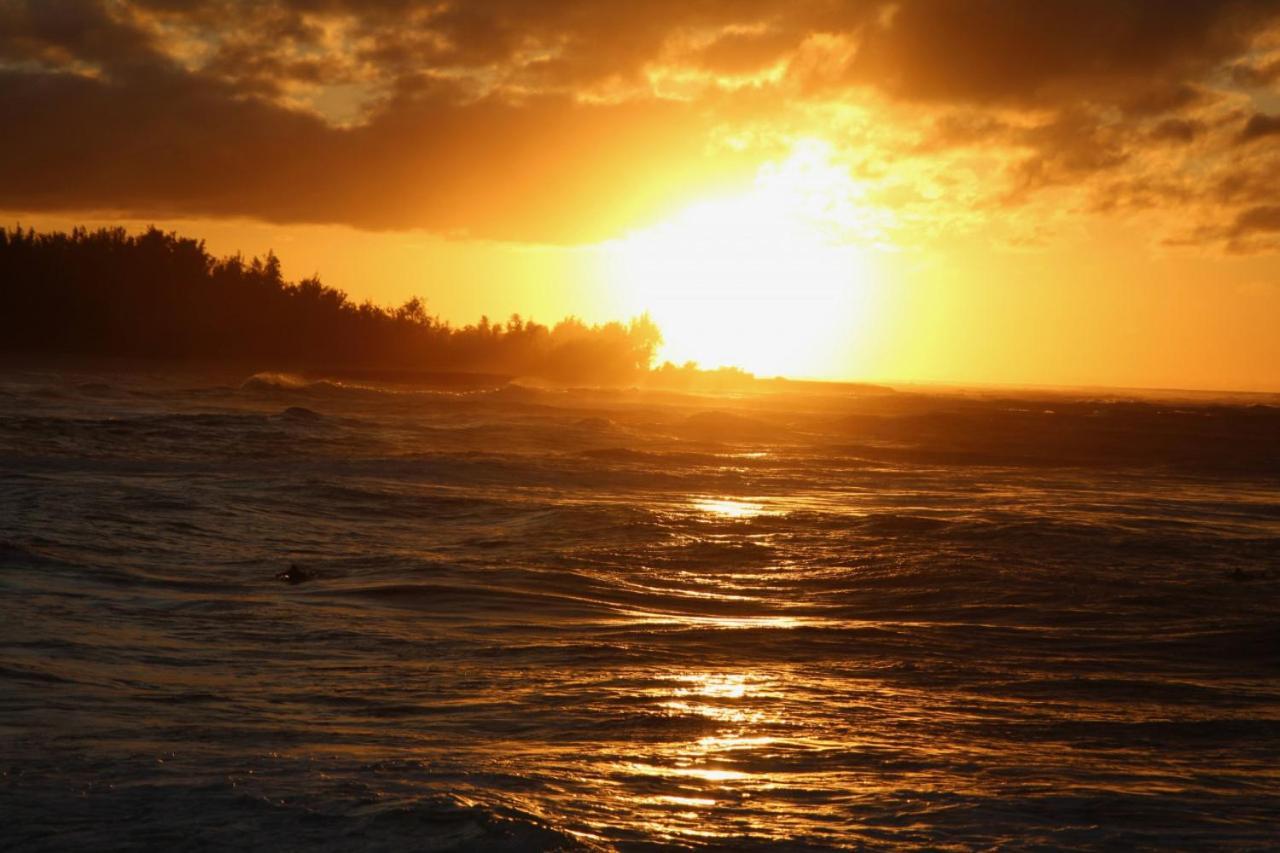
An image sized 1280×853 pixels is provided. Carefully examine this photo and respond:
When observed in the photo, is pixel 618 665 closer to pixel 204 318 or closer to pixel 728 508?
pixel 728 508

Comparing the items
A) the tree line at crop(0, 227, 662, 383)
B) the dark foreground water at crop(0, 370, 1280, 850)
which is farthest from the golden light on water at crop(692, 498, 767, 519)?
the tree line at crop(0, 227, 662, 383)

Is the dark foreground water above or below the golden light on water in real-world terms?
below

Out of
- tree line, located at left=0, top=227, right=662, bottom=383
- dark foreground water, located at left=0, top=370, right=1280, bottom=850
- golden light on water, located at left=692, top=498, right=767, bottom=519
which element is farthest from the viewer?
tree line, located at left=0, top=227, right=662, bottom=383

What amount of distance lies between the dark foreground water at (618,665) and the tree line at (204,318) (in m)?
59.3

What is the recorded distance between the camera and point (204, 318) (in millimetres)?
82750

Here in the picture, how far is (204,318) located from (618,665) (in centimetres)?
8052

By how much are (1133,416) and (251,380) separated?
4334 centimetres

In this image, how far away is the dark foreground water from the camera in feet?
17.0

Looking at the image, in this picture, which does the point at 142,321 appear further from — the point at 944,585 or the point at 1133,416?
the point at 944,585

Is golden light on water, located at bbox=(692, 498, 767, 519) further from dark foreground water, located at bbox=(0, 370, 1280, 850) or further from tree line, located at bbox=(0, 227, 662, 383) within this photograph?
tree line, located at bbox=(0, 227, 662, 383)

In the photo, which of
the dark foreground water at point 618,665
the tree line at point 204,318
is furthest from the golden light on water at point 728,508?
the tree line at point 204,318

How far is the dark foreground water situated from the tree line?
59.3 meters

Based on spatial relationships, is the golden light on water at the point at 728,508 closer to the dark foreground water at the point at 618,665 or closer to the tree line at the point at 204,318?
the dark foreground water at the point at 618,665

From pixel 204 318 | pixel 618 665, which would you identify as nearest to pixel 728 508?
pixel 618 665
